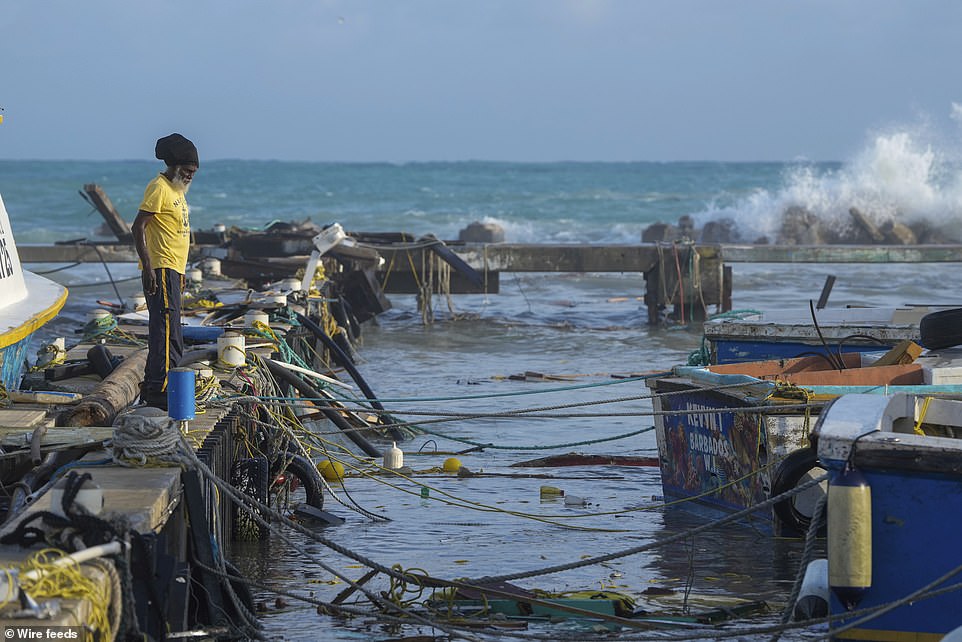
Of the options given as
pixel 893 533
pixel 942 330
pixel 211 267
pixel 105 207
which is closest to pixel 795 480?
pixel 893 533

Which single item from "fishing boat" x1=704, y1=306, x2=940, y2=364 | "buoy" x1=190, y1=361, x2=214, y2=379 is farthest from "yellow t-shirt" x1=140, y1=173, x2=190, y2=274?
"fishing boat" x1=704, y1=306, x2=940, y2=364

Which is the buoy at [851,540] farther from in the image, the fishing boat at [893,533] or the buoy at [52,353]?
the buoy at [52,353]

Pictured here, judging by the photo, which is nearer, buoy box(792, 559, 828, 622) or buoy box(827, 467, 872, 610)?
buoy box(827, 467, 872, 610)

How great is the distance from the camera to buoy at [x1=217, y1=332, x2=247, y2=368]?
29.9ft

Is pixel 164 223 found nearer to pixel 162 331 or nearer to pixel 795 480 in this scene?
pixel 162 331

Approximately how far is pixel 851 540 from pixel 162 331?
14.6ft

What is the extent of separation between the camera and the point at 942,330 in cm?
898

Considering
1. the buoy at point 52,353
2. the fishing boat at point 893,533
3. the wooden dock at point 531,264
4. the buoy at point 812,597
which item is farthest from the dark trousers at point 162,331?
the wooden dock at point 531,264

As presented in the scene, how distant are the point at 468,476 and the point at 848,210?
3854 centimetres

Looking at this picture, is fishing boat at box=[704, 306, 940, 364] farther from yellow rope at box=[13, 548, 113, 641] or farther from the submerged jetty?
yellow rope at box=[13, 548, 113, 641]

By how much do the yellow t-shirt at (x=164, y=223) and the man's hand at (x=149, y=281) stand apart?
0.10 metres

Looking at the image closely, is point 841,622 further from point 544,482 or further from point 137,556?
point 544,482

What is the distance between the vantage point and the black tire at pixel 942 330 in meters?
8.97

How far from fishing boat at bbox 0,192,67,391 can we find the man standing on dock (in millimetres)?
1621
